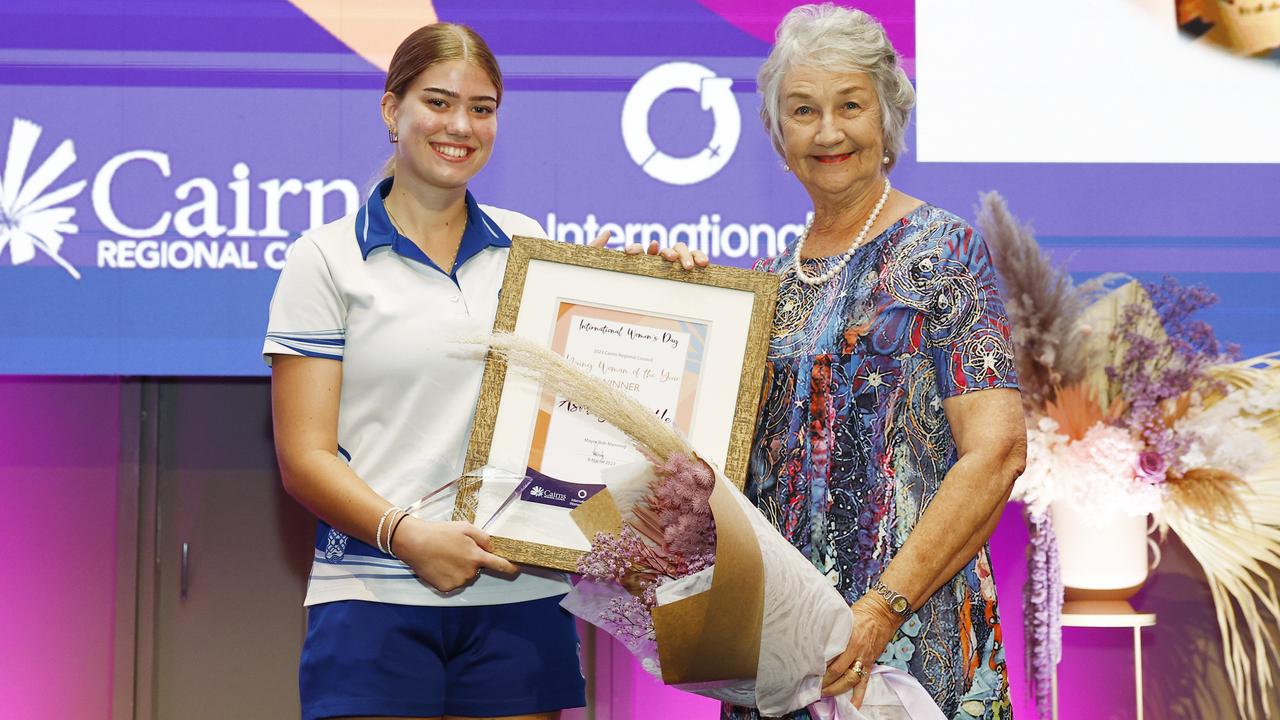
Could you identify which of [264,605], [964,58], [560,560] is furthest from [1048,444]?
[264,605]

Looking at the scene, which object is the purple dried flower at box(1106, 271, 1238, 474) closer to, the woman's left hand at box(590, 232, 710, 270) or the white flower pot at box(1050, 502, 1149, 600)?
the white flower pot at box(1050, 502, 1149, 600)

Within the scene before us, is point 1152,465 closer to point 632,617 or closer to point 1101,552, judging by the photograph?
point 1101,552

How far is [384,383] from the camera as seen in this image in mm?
1869

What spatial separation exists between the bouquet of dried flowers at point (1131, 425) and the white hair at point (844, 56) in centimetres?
143

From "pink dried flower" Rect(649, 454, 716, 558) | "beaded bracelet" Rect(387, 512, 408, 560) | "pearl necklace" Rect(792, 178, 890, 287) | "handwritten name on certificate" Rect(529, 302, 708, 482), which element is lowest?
"beaded bracelet" Rect(387, 512, 408, 560)

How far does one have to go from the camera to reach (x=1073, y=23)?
3.41m

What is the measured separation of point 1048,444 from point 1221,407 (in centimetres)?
45

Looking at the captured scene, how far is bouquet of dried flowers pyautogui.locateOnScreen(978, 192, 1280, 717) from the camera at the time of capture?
3086 millimetres

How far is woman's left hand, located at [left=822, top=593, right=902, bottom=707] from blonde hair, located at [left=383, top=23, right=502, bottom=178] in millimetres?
1014

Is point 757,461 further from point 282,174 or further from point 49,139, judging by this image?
point 49,139

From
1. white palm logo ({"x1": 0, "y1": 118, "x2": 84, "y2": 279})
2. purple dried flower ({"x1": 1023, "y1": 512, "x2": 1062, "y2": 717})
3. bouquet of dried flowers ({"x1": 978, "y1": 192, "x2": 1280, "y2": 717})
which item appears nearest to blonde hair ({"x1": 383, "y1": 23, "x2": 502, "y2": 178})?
bouquet of dried flowers ({"x1": 978, "y1": 192, "x2": 1280, "y2": 717})

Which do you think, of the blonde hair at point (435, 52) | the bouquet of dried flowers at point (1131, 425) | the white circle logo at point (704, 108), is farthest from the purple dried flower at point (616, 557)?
the white circle logo at point (704, 108)

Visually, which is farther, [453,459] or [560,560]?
[453,459]

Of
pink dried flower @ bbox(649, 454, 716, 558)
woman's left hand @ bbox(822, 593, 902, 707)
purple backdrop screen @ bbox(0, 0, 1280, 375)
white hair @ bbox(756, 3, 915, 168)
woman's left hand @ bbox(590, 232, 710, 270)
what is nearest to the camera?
pink dried flower @ bbox(649, 454, 716, 558)
